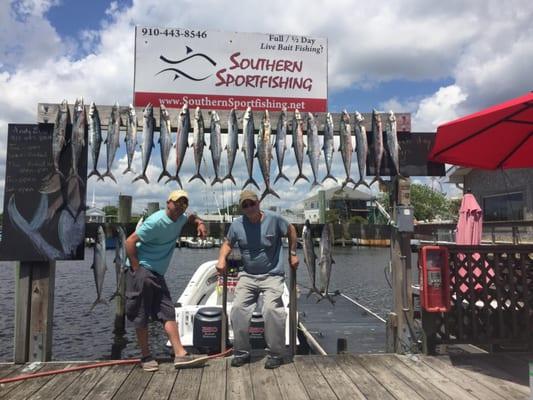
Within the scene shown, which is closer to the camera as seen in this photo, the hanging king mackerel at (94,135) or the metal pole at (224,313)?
the hanging king mackerel at (94,135)

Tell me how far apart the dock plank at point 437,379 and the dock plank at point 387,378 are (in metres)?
0.27

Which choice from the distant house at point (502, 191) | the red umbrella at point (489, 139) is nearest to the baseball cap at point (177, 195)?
the red umbrella at point (489, 139)

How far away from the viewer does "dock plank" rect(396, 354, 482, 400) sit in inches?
144

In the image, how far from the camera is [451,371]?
14.1 feet

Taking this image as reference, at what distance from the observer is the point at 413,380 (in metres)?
4.03

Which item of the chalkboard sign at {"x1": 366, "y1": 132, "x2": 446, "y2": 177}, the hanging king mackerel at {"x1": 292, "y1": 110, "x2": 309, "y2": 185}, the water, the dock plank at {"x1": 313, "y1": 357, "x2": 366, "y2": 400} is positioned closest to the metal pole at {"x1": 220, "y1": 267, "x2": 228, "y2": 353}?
the dock plank at {"x1": 313, "y1": 357, "x2": 366, "y2": 400}

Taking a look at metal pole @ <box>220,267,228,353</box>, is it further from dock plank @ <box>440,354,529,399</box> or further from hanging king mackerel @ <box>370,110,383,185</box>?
dock plank @ <box>440,354,529,399</box>

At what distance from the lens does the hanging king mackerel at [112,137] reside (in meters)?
4.64

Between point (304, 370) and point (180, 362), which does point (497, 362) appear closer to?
point (304, 370)

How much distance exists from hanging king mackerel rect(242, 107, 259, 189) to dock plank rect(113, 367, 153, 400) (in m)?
2.09

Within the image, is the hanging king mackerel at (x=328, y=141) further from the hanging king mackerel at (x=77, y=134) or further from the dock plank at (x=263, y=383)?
the hanging king mackerel at (x=77, y=134)

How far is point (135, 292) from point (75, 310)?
1309cm

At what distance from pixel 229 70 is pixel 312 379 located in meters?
3.44

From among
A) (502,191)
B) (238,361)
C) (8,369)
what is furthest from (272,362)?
(502,191)
